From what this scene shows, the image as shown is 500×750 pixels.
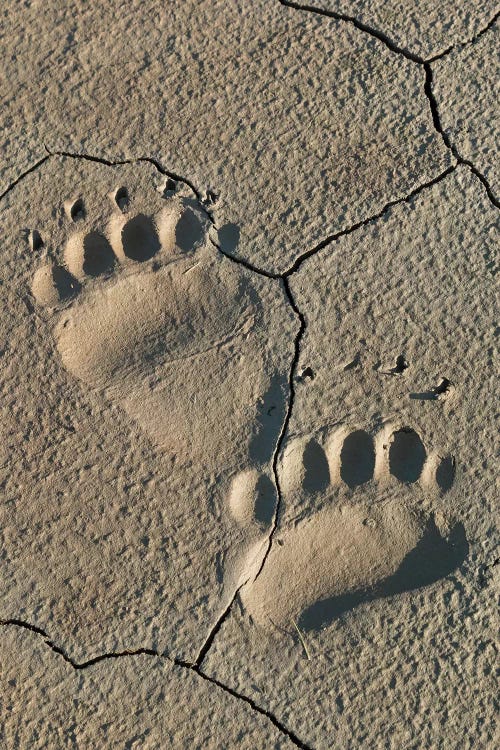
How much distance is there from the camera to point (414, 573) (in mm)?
1688

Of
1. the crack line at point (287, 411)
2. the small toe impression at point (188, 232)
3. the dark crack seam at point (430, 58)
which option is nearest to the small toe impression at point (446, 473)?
the crack line at point (287, 411)

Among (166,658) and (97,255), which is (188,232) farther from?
(166,658)

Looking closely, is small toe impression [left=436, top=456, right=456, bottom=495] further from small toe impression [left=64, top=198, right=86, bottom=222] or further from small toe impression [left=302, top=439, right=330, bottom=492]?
small toe impression [left=64, top=198, right=86, bottom=222]

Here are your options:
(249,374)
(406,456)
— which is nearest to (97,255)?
(249,374)

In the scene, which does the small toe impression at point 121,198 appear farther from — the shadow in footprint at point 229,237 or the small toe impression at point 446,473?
the small toe impression at point 446,473

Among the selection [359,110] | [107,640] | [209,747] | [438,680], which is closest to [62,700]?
[107,640]

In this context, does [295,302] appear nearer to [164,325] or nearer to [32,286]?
[164,325]

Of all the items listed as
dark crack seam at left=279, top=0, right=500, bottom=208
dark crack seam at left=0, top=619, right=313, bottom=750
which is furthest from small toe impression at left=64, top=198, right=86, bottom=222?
dark crack seam at left=0, top=619, right=313, bottom=750

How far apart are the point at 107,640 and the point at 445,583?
70 centimetres

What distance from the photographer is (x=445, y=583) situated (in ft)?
5.51

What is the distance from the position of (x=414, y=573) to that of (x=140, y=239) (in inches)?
35.1

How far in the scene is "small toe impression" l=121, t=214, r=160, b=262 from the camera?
1.76 m

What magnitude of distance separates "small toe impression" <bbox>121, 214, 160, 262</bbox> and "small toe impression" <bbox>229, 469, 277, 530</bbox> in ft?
1.65

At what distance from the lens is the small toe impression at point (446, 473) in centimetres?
170
